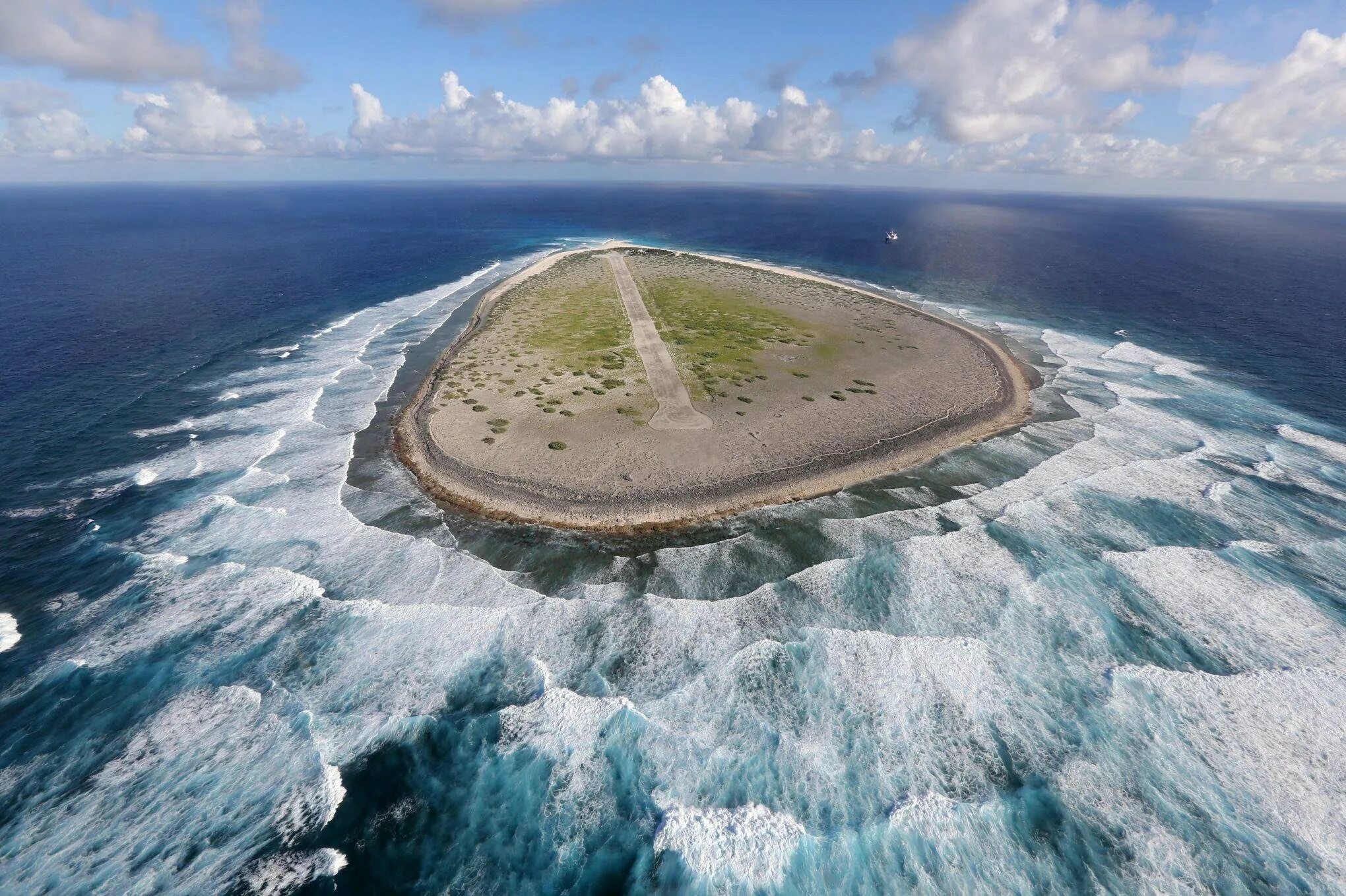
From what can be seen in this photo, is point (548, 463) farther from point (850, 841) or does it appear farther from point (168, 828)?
point (850, 841)

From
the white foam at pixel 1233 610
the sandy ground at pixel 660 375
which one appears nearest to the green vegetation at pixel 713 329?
the sandy ground at pixel 660 375

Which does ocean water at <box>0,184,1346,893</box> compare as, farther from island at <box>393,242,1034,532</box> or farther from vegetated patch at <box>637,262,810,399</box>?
vegetated patch at <box>637,262,810,399</box>

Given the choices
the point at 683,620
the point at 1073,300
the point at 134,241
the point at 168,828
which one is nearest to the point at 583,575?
the point at 683,620

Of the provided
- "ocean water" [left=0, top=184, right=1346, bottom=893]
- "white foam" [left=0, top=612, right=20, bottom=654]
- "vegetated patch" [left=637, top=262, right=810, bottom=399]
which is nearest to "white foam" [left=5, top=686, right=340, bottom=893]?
"ocean water" [left=0, top=184, right=1346, bottom=893]

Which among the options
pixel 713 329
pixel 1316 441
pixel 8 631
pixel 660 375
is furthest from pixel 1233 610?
pixel 8 631

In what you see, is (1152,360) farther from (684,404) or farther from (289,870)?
(289,870)

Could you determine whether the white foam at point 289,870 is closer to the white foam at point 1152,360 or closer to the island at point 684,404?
the island at point 684,404
